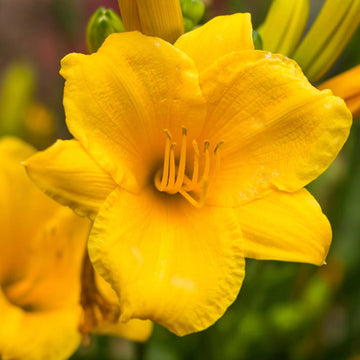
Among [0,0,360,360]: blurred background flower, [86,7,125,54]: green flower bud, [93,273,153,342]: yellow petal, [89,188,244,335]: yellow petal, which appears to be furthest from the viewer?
[0,0,360,360]: blurred background flower

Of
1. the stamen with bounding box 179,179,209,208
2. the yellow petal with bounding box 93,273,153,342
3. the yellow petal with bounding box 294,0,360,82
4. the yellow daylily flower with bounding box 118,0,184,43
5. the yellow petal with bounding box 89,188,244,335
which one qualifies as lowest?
the yellow petal with bounding box 93,273,153,342

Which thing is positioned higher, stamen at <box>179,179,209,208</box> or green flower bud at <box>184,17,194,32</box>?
green flower bud at <box>184,17,194,32</box>

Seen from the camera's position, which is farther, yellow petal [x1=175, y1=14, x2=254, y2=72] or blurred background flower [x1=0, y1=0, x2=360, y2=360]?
blurred background flower [x1=0, y1=0, x2=360, y2=360]

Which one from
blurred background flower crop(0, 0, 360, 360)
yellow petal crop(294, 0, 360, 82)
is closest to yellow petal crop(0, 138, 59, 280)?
blurred background flower crop(0, 0, 360, 360)

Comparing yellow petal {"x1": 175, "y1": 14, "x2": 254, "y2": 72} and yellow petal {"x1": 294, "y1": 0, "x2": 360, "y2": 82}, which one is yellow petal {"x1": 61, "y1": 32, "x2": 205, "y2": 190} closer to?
yellow petal {"x1": 175, "y1": 14, "x2": 254, "y2": 72}

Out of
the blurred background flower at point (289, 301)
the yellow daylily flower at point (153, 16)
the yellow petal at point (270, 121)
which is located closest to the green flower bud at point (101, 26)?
the yellow daylily flower at point (153, 16)

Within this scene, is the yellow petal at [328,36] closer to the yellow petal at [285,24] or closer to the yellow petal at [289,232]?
the yellow petal at [285,24]
